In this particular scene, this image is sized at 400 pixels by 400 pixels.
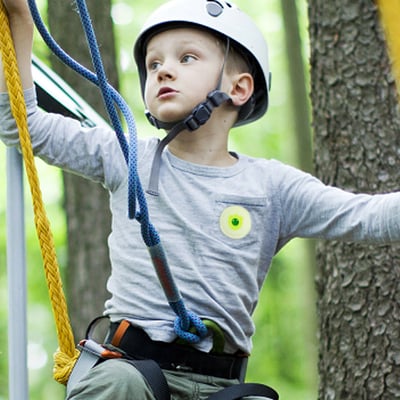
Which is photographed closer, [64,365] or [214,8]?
[64,365]

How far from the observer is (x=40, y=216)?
2.69 m

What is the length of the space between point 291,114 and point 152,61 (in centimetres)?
546

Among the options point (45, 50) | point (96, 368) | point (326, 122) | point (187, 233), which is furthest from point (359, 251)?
point (45, 50)

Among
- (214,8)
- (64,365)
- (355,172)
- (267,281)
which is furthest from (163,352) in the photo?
(267,281)

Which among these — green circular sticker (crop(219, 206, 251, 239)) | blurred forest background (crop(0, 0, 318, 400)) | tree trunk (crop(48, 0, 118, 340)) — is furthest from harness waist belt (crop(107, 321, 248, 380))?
blurred forest background (crop(0, 0, 318, 400))

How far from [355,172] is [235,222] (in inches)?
63.8

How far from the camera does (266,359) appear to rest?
14945 millimetres

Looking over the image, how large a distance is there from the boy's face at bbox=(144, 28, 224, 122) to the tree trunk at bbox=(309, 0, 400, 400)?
152 cm

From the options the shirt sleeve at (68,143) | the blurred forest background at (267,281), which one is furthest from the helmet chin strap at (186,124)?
the blurred forest background at (267,281)

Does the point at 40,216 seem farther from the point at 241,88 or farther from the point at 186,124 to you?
the point at 241,88

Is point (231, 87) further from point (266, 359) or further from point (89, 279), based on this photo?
point (266, 359)

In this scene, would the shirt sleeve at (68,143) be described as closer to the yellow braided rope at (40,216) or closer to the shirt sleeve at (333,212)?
the yellow braided rope at (40,216)

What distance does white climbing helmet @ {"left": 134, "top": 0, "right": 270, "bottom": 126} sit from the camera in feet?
9.85

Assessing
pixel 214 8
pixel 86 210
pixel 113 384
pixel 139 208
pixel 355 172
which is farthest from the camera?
pixel 86 210
